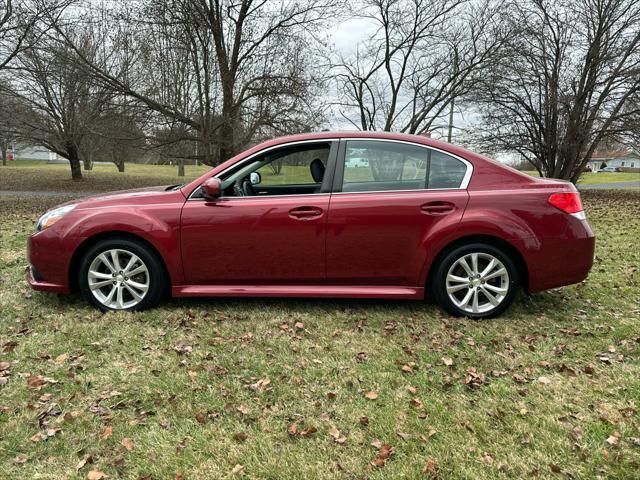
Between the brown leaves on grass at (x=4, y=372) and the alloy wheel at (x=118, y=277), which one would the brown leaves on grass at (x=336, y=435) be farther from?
the alloy wheel at (x=118, y=277)

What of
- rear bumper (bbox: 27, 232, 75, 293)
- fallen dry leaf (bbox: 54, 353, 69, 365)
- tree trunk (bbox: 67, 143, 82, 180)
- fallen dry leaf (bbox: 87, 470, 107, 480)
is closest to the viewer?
fallen dry leaf (bbox: 87, 470, 107, 480)

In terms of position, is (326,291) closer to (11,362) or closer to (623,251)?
(11,362)

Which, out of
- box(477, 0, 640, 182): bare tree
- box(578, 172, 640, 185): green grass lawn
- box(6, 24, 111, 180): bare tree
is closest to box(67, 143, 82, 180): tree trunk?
box(6, 24, 111, 180): bare tree

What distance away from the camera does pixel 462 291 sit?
414cm

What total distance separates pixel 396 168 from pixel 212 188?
159 cm

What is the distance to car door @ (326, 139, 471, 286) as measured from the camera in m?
3.99

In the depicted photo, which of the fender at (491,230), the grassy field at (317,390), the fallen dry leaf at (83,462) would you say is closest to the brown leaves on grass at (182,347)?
the grassy field at (317,390)

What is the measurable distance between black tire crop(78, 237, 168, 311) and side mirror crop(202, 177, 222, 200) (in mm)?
719

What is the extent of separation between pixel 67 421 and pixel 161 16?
46.6 feet

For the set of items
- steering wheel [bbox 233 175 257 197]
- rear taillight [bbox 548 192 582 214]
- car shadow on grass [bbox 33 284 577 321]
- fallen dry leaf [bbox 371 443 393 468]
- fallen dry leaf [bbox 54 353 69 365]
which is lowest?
fallen dry leaf [bbox 371 443 393 468]

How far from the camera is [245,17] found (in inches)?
611

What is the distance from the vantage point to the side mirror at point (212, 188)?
402 cm

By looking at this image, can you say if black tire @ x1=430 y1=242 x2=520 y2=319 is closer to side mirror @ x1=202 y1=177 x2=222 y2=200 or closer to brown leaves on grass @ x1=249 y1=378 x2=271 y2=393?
brown leaves on grass @ x1=249 y1=378 x2=271 y2=393

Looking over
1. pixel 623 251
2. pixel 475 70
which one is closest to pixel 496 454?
pixel 623 251
